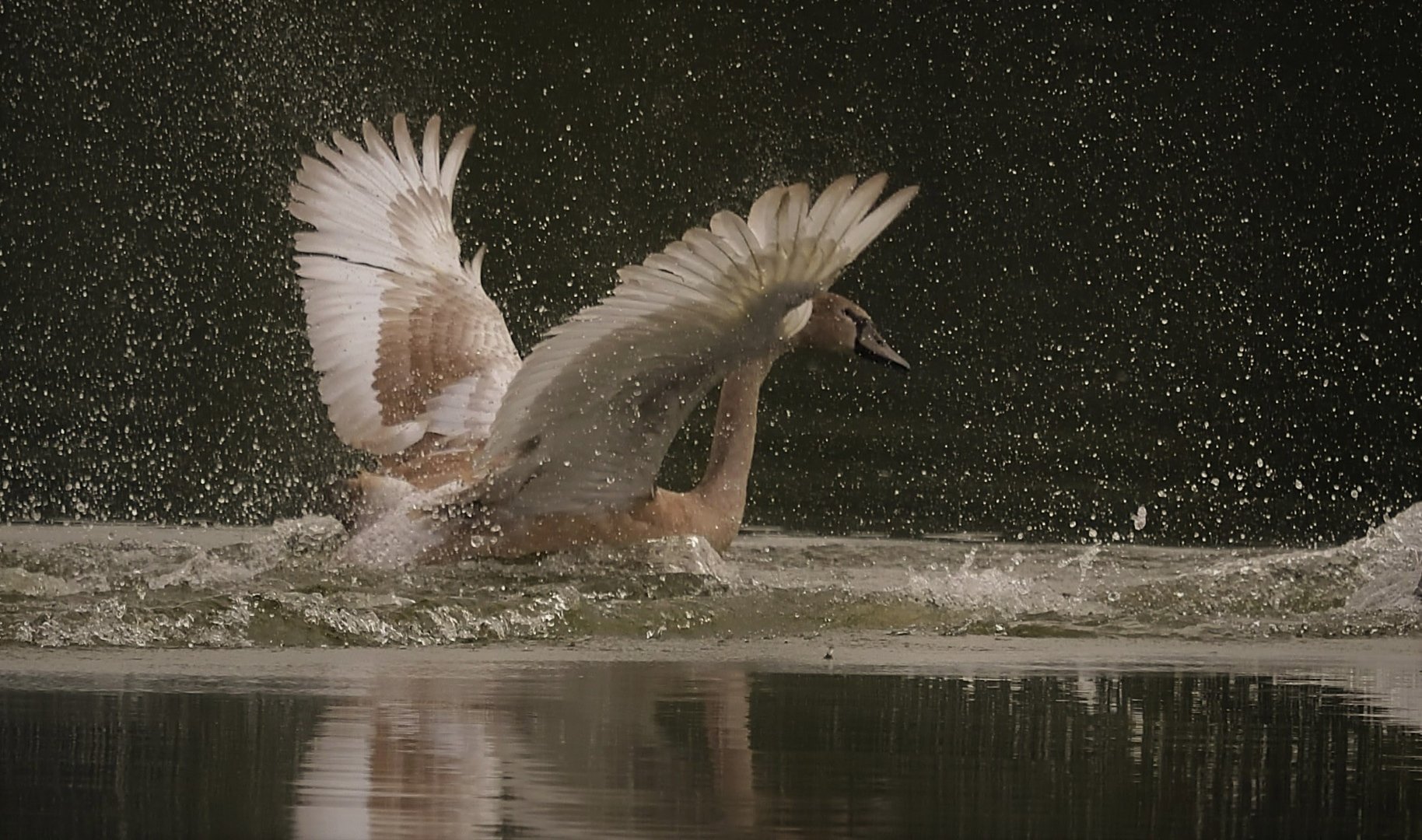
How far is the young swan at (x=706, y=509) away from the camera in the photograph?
9164mm

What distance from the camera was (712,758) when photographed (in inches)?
227

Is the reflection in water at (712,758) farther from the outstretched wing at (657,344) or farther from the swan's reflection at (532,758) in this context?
the outstretched wing at (657,344)

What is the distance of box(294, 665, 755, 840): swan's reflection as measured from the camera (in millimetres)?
5078

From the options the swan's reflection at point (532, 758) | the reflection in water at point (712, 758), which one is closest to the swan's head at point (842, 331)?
the reflection in water at point (712, 758)

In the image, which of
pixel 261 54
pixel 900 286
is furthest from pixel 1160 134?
pixel 261 54

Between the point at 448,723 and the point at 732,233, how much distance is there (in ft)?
7.12

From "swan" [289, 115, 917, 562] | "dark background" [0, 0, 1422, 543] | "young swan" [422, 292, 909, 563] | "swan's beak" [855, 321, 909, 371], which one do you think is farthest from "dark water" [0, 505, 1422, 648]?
"dark background" [0, 0, 1422, 543]

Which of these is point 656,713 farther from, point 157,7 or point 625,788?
point 157,7

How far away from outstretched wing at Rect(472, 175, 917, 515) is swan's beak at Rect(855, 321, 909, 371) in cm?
78

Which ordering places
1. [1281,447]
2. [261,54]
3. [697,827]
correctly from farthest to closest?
1. [261,54]
2. [1281,447]
3. [697,827]

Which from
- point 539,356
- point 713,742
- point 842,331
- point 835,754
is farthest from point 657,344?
point 835,754

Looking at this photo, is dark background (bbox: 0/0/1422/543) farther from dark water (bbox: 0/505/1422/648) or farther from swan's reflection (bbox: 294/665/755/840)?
swan's reflection (bbox: 294/665/755/840)

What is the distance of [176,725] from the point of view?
6.03m

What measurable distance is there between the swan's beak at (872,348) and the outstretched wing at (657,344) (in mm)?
777
